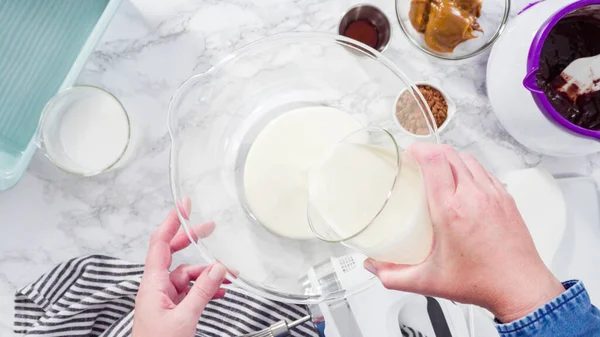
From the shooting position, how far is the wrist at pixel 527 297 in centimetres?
57

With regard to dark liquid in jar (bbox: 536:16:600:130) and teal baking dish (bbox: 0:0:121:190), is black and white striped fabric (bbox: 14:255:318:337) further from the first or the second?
dark liquid in jar (bbox: 536:16:600:130)

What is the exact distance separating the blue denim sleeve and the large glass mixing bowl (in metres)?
0.23

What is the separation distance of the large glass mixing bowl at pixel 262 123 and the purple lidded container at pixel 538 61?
0.15 metres

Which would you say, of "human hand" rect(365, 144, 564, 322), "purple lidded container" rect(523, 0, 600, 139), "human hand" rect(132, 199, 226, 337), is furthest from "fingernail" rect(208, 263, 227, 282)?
"purple lidded container" rect(523, 0, 600, 139)

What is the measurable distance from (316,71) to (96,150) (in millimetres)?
371

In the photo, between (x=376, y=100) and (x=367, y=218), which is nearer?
(x=367, y=218)

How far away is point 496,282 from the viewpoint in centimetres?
57

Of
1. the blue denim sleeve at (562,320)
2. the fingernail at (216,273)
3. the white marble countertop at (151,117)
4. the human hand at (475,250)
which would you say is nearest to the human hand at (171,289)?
the fingernail at (216,273)

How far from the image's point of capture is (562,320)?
58 centimetres

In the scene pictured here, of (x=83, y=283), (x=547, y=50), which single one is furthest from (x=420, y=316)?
(x=83, y=283)

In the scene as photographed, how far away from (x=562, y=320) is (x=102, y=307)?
0.66m

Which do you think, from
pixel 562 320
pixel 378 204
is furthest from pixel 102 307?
pixel 562 320

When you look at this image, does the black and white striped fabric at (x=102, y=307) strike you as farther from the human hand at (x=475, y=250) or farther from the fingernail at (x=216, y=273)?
the human hand at (x=475, y=250)

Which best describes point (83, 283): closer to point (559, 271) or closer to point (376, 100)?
point (376, 100)
